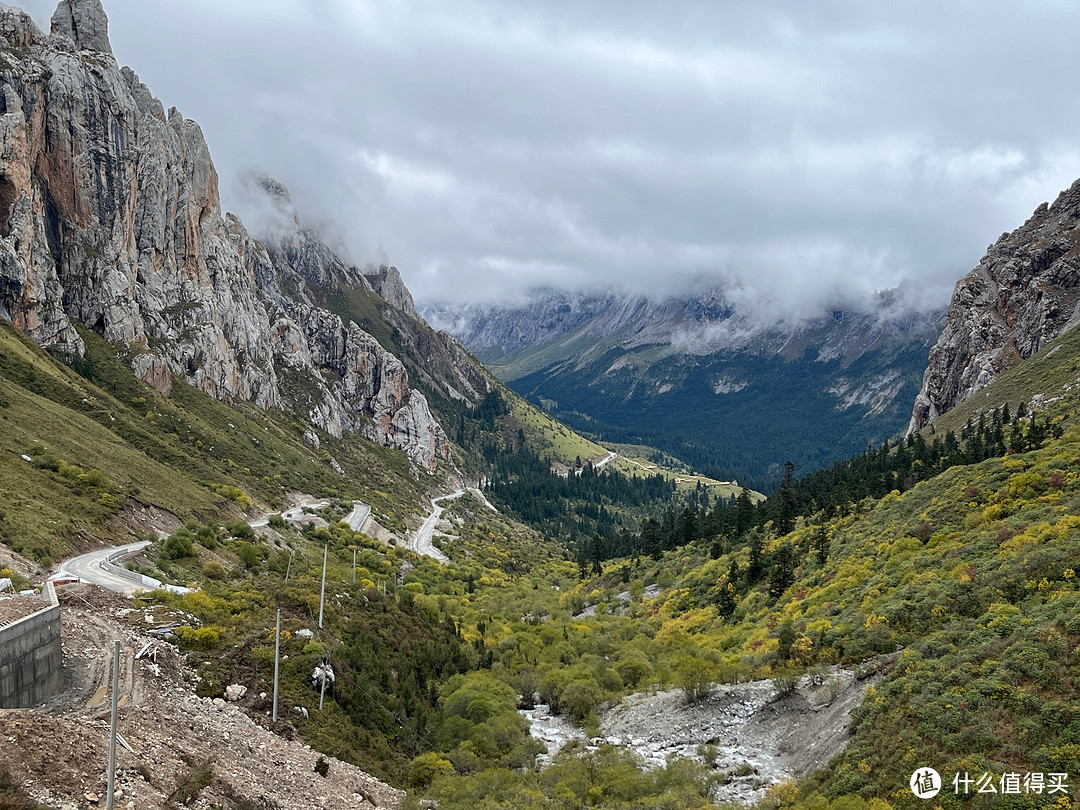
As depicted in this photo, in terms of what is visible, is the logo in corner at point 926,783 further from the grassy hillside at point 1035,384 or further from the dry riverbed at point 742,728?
the grassy hillside at point 1035,384

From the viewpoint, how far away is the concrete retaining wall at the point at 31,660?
65.3 feet

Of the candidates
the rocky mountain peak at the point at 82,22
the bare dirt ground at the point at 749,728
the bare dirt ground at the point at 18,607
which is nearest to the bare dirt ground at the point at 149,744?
the bare dirt ground at the point at 18,607

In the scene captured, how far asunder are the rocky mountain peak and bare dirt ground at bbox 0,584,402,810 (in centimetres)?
14980

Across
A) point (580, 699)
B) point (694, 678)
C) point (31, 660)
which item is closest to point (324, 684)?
point (31, 660)

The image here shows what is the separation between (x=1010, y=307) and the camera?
465ft

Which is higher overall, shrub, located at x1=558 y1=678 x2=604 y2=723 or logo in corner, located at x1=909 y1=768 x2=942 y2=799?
logo in corner, located at x1=909 y1=768 x2=942 y2=799

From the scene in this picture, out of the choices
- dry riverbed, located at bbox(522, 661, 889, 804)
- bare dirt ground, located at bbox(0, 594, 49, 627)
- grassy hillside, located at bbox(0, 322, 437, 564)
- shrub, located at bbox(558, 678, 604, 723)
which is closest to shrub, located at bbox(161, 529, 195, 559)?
grassy hillside, located at bbox(0, 322, 437, 564)

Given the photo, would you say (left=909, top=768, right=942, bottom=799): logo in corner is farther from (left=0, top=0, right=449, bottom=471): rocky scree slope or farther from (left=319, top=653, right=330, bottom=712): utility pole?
(left=0, top=0, right=449, bottom=471): rocky scree slope

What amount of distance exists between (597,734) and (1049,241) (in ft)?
538

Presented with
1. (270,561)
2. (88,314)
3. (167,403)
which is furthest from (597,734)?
(88,314)

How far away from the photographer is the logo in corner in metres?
18.9

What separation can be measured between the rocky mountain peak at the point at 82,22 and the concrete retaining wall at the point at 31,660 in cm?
15319

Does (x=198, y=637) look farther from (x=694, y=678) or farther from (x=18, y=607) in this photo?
(x=694, y=678)

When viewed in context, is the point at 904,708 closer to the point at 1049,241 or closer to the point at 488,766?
the point at 488,766
